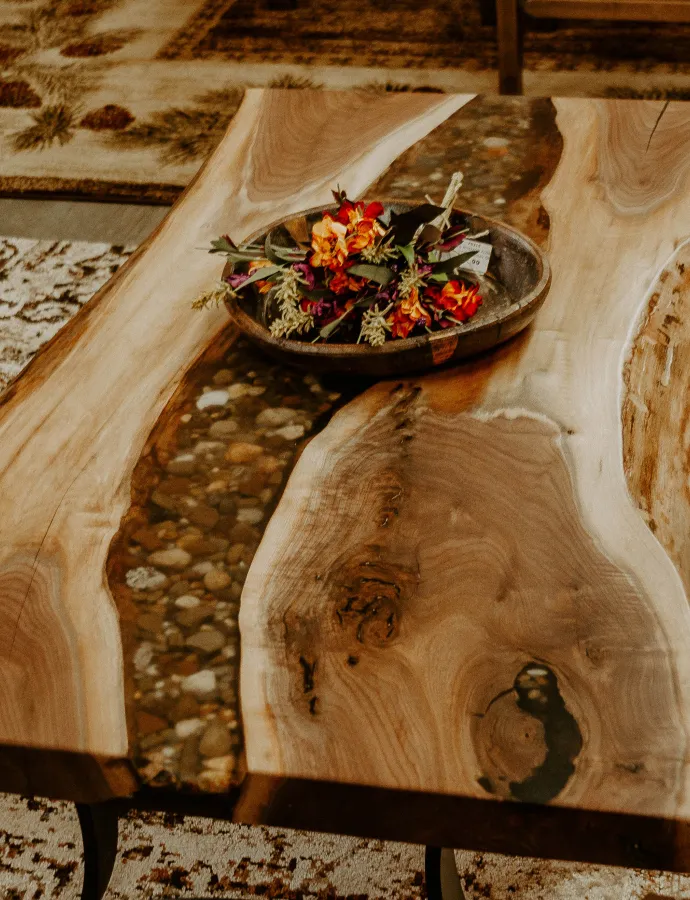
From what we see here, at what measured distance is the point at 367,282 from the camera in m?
0.96

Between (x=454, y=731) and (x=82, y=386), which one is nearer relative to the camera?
(x=454, y=731)

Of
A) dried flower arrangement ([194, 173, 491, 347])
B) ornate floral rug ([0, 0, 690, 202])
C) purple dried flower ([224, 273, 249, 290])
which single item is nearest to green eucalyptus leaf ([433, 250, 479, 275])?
dried flower arrangement ([194, 173, 491, 347])

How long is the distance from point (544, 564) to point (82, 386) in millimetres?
528

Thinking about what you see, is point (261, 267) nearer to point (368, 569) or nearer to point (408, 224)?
point (408, 224)

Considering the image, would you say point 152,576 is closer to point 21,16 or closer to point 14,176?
point 14,176

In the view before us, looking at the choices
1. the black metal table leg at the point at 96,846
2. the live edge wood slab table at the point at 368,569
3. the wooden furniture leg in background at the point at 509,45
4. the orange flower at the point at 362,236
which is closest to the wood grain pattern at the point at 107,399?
the live edge wood slab table at the point at 368,569

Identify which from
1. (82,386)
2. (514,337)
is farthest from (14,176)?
(514,337)

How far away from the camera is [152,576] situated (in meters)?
0.78

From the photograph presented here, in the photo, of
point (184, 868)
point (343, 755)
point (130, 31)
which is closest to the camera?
point (343, 755)

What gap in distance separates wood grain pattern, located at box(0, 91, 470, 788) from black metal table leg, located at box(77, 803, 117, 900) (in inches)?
16.2

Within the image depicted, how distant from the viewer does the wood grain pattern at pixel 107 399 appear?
700mm

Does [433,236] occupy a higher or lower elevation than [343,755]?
higher

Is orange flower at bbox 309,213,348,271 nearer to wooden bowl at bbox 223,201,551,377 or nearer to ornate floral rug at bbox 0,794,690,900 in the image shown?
wooden bowl at bbox 223,201,551,377

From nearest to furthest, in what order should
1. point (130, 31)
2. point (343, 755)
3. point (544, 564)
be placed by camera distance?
point (343, 755) < point (544, 564) < point (130, 31)
